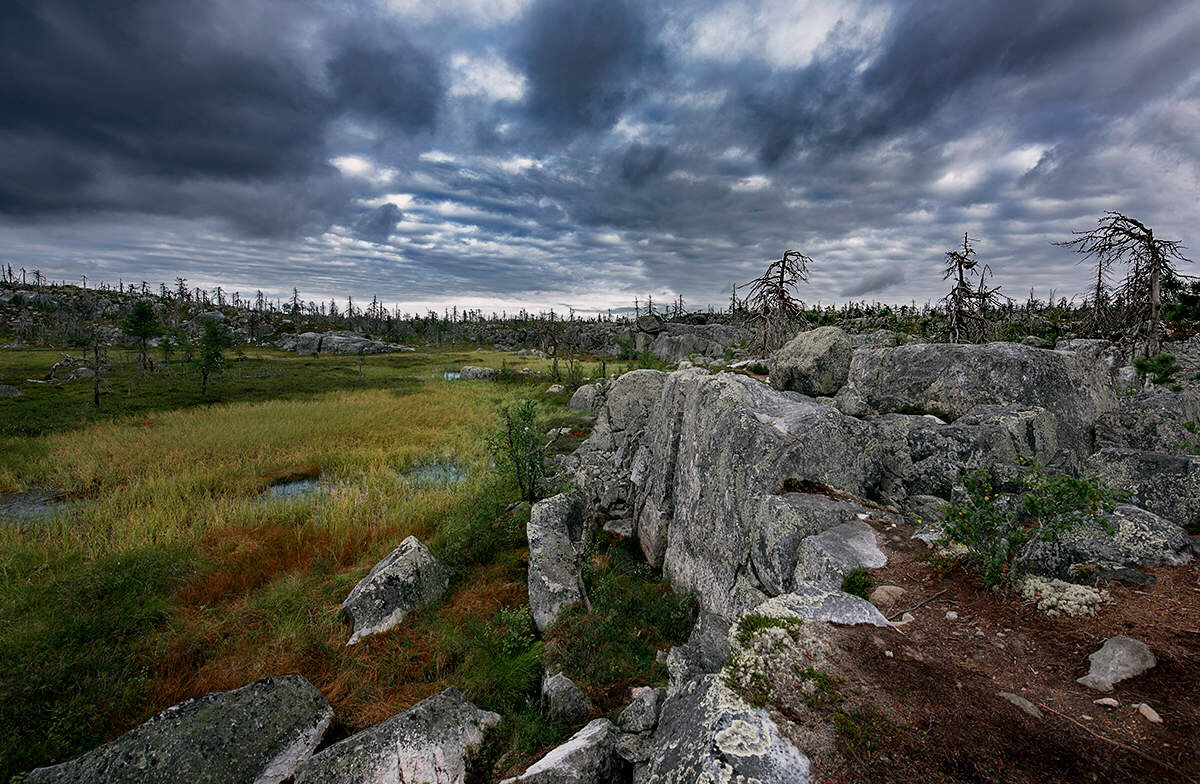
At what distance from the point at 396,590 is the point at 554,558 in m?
4.14

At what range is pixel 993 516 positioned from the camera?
5637 mm

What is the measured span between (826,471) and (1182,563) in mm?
4252

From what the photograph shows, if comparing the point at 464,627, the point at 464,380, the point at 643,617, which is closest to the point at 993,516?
the point at 643,617

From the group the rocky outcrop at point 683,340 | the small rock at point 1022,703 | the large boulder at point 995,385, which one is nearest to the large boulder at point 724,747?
the small rock at point 1022,703

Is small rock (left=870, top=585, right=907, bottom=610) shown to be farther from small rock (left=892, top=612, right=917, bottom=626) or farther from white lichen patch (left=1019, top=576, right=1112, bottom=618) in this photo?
white lichen patch (left=1019, top=576, right=1112, bottom=618)

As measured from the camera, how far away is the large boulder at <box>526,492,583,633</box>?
11352 mm

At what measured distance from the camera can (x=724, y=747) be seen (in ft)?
11.5

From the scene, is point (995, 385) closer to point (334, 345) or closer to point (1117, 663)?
point (1117, 663)

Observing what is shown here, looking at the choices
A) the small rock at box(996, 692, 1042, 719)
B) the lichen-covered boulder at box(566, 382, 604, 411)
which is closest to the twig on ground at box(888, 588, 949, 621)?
the small rock at box(996, 692, 1042, 719)

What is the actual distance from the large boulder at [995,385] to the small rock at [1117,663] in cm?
669

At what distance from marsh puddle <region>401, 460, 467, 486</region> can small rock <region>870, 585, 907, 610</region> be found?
19121 millimetres

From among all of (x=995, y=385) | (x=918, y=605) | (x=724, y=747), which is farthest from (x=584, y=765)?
(x=995, y=385)

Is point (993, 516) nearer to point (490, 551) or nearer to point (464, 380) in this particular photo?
point (490, 551)

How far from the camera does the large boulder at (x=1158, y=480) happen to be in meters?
6.69
